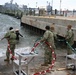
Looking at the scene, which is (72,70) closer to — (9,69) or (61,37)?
(9,69)

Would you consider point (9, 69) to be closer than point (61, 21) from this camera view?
Yes

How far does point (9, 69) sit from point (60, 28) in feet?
35.5

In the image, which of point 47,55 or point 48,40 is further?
point 47,55

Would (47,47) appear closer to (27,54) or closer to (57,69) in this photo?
(57,69)

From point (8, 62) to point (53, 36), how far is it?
2.63m

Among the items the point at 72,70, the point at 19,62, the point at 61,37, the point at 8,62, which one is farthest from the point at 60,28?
the point at 19,62

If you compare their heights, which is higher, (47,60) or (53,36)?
(53,36)

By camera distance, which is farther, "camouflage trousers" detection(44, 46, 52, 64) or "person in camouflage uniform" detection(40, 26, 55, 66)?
"camouflage trousers" detection(44, 46, 52, 64)

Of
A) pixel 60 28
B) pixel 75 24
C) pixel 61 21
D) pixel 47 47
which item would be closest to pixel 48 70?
pixel 47 47

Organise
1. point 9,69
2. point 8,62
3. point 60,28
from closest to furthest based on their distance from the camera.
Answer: point 9,69 → point 8,62 → point 60,28

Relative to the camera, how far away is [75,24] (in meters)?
18.7

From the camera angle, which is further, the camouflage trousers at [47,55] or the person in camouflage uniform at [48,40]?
the camouflage trousers at [47,55]

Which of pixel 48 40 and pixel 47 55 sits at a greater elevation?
pixel 48 40

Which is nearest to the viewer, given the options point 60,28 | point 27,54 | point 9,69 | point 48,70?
point 27,54
